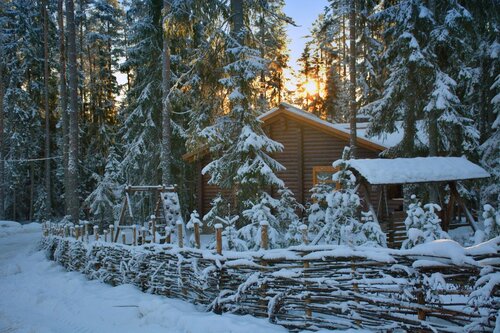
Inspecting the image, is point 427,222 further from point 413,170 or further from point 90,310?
point 90,310

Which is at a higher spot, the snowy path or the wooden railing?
the wooden railing

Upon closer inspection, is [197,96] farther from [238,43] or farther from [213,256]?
[213,256]

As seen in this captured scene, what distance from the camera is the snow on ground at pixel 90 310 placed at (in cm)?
621

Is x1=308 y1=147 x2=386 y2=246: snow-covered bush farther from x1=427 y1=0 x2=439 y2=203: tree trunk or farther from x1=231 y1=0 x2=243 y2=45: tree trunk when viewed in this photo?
x1=231 y1=0 x2=243 y2=45: tree trunk

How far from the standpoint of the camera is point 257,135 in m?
11.8

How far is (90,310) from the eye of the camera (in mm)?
7945

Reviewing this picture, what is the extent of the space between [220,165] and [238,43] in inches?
149

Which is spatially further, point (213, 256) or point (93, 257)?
point (93, 257)

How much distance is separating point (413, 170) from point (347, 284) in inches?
279

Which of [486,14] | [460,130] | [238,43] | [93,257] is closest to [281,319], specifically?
[93,257]

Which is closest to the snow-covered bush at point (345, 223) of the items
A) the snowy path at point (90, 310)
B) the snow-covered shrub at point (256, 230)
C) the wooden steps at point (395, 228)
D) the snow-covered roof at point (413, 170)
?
the snow-covered shrub at point (256, 230)

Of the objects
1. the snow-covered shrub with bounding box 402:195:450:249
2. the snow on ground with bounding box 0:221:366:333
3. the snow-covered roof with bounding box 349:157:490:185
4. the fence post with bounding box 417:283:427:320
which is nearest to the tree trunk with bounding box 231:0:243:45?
the snow-covered roof with bounding box 349:157:490:185

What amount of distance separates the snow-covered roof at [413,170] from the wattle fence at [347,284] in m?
4.91

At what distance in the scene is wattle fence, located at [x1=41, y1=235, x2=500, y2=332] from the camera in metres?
4.77
